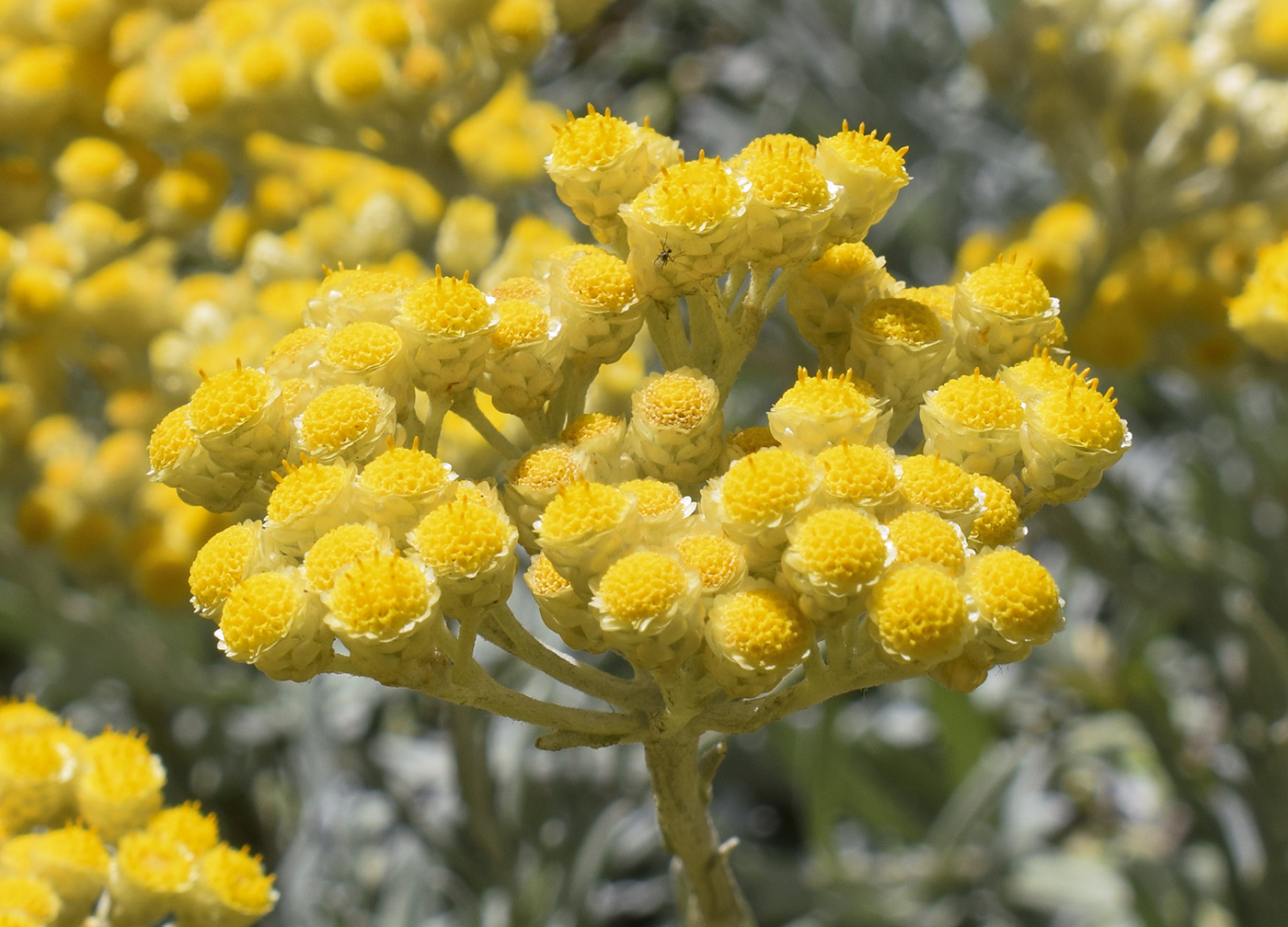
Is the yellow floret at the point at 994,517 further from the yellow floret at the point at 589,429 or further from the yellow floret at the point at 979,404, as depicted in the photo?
the yellow floret at the point at 589,429

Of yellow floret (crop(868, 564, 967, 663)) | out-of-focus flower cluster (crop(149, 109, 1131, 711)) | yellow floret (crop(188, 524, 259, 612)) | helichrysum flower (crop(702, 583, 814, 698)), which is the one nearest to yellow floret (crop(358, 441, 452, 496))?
out-of-focus flower cluster (crop(149, 109, 1131, 711))

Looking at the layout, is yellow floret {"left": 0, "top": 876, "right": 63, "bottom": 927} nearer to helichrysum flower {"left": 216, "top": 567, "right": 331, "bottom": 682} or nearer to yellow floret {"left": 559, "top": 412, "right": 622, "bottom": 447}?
helichrysum flower {"left": 216, "top": 567, "right": 331, "bottom": 682}

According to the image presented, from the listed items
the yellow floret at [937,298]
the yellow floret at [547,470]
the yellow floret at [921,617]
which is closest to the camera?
the yellow floret at [921,617]

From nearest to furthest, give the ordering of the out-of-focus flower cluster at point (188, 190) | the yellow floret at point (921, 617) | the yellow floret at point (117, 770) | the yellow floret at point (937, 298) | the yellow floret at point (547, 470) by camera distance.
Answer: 1. the yellow floret at point (921, 617)
2. the yellow floret at point (547, 470)
3. the yellow floret at point (937, 298)
4. the yellow floret at point (117, 770)
5. the out-of-focus flower cluster at point (188, 190)

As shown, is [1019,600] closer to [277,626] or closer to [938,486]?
[938,486]

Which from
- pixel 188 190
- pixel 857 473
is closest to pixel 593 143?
pixel 857 473

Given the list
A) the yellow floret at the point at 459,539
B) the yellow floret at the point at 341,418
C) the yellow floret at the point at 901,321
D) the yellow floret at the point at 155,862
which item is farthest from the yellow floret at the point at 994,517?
the yellow floret at the point at 155,862

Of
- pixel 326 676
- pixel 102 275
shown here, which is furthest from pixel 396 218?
pixel 326 676
